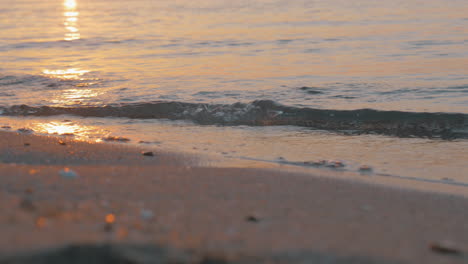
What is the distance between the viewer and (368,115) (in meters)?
8.41

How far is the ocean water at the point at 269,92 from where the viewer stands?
6.60m

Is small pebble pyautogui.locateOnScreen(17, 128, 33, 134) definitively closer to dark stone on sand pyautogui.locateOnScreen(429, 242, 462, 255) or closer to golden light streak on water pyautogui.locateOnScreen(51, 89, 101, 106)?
golden light streak on water pyautogui.locateOnScreen(51, 89, 101, 106)

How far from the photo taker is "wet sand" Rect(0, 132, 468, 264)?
2592mm

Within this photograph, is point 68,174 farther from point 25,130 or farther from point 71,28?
point 71,28

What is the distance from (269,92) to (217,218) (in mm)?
6902

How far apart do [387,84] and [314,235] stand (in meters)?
7.73

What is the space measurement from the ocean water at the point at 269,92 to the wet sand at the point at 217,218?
125 cm

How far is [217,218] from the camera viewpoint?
3.24 m

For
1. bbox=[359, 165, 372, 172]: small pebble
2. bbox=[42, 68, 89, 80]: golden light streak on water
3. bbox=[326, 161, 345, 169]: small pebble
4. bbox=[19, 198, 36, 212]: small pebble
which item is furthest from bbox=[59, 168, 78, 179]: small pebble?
bbox=[42, 68, 89, 80]: golden light streak on water

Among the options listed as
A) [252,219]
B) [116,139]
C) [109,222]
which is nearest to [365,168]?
[252,219]

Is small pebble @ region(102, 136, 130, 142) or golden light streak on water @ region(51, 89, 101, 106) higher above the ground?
golden light streak on water @ region(51, 89, 101, 106)

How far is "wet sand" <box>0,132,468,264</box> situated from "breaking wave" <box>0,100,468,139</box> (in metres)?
3.18

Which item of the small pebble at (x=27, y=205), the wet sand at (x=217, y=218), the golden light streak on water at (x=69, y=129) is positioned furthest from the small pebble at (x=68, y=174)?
the golden light streak on water at (x=69, y=129)

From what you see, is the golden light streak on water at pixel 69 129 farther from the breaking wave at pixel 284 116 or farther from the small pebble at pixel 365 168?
the small pebble at pixel 365 168
